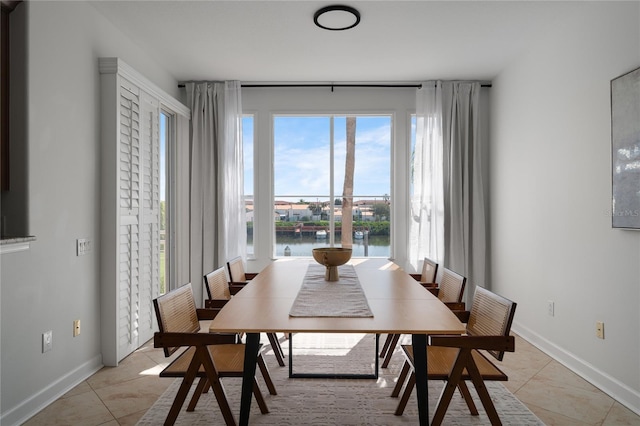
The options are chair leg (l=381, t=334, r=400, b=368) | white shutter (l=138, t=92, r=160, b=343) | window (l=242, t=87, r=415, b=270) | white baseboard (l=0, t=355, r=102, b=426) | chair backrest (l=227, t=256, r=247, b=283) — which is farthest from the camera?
window (l=242, t=87, r=415, b=270)

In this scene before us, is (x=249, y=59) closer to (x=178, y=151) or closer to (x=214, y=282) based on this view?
(x=178, y=151)

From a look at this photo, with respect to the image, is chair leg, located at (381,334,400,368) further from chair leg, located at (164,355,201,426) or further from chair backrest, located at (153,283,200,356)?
chair leg, located at (164,355,201,426)

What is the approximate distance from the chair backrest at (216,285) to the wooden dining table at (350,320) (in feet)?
0.91

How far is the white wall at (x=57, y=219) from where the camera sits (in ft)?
7.77

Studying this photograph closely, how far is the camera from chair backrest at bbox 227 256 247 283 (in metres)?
3.30

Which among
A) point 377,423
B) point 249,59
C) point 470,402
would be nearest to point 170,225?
point 249,59

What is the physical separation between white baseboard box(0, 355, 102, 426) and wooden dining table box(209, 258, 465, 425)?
4.50 ft

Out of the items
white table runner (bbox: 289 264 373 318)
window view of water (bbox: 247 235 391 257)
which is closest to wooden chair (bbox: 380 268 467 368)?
white table runner (bbox: 289 264 373 318)

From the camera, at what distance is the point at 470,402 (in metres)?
2.40

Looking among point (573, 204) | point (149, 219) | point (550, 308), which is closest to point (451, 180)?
point (573, 204)

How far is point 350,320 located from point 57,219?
207 centimetres

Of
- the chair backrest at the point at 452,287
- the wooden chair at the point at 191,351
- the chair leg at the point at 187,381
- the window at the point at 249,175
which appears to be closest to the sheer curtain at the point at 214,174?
the window at the point at 249,175

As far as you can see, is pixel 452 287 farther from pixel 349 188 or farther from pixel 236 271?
pixel 349 188

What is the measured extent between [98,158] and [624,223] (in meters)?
3.68
